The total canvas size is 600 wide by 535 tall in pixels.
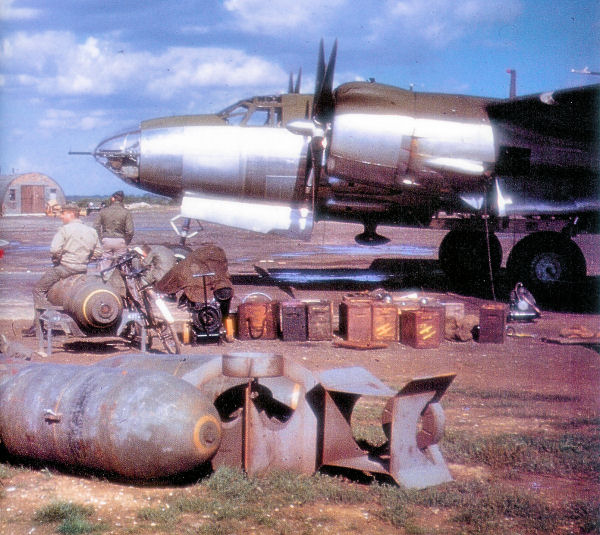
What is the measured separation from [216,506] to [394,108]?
10.2 meters

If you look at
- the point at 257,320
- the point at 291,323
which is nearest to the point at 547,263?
the point at 291,323

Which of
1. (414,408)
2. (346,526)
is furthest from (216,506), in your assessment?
(414,408)

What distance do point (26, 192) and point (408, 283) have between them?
2459 inches

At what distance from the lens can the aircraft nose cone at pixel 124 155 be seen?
15758mm

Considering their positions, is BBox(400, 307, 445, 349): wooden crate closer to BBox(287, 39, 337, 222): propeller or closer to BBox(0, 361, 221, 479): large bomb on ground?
BBox(287, 39, 337, 222): propeller

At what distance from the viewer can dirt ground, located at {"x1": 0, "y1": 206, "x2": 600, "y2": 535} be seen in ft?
16.8

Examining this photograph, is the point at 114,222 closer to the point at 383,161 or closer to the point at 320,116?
the point at 320,116

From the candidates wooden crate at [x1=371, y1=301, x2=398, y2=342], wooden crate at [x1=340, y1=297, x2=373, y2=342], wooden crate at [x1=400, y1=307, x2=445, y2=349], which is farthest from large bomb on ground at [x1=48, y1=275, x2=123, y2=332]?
wooden crate at [x1=400, y1=307, x2=445, y2=349]

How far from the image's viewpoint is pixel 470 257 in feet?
57.4

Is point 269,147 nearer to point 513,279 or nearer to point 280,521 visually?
point 513,279

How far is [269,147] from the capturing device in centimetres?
1567

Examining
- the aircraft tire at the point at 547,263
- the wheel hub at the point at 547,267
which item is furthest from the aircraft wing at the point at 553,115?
the wheel hub at the point at 547,267

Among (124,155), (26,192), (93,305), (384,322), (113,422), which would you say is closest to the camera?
(113,422)

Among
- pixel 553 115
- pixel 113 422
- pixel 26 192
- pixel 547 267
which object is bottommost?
pixel 113 422
